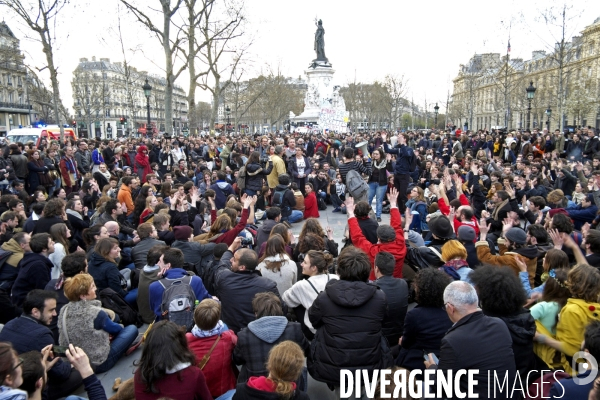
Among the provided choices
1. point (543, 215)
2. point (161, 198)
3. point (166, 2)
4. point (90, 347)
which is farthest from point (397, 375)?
point (166, 2)

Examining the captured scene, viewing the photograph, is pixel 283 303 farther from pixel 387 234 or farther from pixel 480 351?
pixel 480 351

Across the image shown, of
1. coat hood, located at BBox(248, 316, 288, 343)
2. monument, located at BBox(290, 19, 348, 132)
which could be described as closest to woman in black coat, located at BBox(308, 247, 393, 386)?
coat hood, located at BBox(248, 316, 288, 343)

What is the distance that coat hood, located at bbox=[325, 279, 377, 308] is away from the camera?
11.2 ft

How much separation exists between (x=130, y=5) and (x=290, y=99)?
43066mm

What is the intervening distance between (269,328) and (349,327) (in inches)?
24.4

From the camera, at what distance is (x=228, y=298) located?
4.29 metres

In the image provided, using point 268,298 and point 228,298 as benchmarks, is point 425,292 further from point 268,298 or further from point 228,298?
point 228,298

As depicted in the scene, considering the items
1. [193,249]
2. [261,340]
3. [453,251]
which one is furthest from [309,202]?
[261,340]

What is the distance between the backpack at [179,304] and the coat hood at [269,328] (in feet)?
3.64

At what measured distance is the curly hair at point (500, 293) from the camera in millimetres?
3205

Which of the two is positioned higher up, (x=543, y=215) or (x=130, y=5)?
(x=130, y=5)

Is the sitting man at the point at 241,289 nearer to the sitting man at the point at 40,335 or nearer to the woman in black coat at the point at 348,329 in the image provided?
the woman in black coat at the point at 348,329

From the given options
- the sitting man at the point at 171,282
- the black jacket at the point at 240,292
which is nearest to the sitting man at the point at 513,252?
the black jacket at the point at 240,292

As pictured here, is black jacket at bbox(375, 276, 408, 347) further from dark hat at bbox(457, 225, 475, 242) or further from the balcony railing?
the balcony railing
